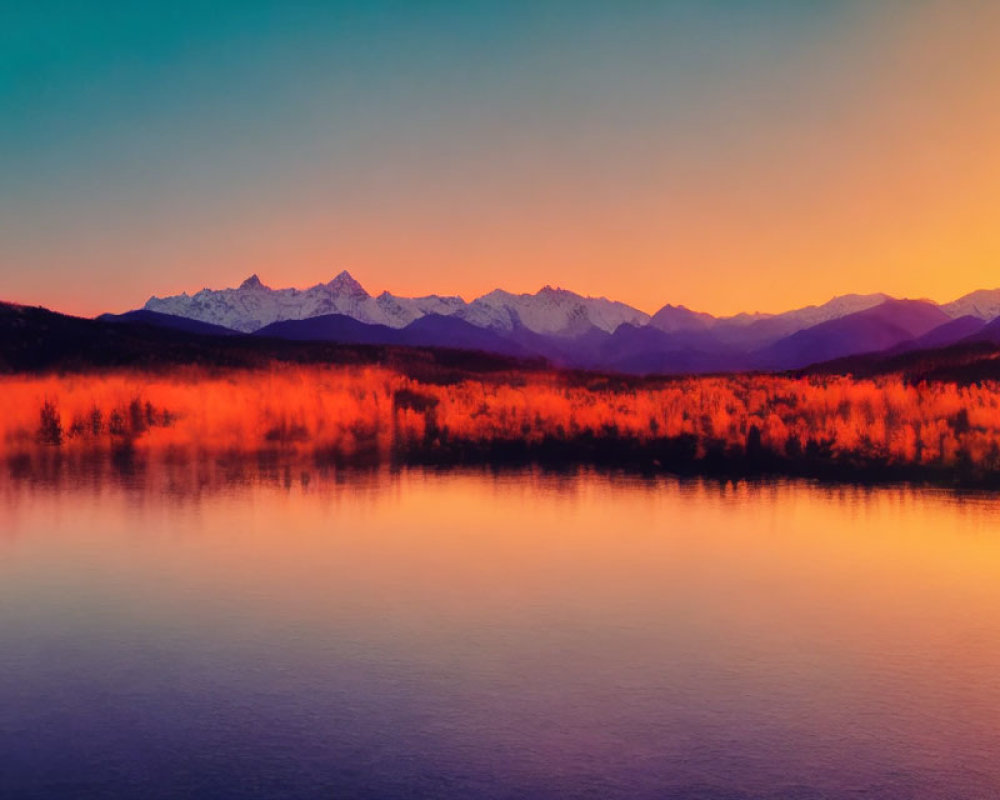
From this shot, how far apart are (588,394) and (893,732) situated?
26932 millimetres

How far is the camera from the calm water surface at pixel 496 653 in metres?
5.09

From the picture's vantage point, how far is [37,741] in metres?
5.45

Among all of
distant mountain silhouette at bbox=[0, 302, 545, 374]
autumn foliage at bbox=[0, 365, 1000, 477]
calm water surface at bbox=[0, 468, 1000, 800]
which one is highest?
distant mountain silhouette at bbox=[0, 302, 545, 374]

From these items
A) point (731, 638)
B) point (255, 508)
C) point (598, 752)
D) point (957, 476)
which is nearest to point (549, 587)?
point (731, 638)

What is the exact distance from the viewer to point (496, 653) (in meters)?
6.98

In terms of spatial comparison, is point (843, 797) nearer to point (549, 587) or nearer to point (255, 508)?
point (549, 587)

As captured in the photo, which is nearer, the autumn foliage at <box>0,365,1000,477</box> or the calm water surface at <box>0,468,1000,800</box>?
the calm water surface at <box>0,468,1000,800</box>

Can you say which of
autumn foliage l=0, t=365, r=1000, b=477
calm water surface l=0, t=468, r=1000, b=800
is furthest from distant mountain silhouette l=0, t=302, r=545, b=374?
calm water surface l=0, t=468, r=1000, b=800

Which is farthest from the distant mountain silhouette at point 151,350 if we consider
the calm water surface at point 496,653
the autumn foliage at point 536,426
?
the calm water surface at point 496,653

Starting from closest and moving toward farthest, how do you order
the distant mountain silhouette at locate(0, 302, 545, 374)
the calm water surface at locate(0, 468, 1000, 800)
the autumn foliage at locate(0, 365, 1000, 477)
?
the calm water surface at locate(0, 468, 1000, 800)
the autumn foliage at locate(0, 365, 1000, 477)
the distant mountain silhouette at locate(0, 302, 545, 374)

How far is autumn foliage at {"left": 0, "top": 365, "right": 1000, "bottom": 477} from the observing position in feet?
61.1

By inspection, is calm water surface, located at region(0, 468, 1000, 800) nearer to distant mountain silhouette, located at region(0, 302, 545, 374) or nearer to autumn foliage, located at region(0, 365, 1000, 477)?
autumn foliage, located at region(0, 365, 1000, 477)

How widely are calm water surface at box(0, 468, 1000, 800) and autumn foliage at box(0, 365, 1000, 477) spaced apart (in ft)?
20.1

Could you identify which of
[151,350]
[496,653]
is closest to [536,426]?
[496,653]
